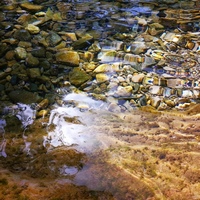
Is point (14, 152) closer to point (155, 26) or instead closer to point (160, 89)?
point (160, 89)

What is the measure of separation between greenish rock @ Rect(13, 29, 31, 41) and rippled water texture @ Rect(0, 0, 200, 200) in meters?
0.03

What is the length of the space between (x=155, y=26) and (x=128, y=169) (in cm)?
333

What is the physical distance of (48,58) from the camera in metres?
4.21

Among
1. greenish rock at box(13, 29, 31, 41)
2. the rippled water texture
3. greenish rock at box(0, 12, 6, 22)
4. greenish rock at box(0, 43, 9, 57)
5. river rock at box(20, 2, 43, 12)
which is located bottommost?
the rippled water texture

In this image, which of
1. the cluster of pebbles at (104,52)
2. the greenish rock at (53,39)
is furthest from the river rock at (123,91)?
the greenish rock at (53,39)

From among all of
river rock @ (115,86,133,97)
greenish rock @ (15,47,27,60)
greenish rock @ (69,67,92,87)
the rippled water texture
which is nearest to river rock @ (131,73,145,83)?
the rippled water texture

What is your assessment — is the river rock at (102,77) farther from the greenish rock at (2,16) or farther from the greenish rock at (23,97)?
the greenish rock at (2,16)

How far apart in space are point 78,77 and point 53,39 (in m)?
1.21

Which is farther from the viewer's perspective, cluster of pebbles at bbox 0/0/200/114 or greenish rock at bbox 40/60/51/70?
greenish rock at bbox 40/60/51/70

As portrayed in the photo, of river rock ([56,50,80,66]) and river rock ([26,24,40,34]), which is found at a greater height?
river rock ([26,24,40,34])

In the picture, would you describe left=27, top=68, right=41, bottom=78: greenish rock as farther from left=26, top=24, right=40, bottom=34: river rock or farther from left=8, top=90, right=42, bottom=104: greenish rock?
left=26, top=24, right=40, bottom=34: river rock

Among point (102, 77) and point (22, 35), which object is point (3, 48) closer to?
point (22, 35)

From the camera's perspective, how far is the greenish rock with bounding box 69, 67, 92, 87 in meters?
3.77

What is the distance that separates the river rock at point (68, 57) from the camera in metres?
4.12
